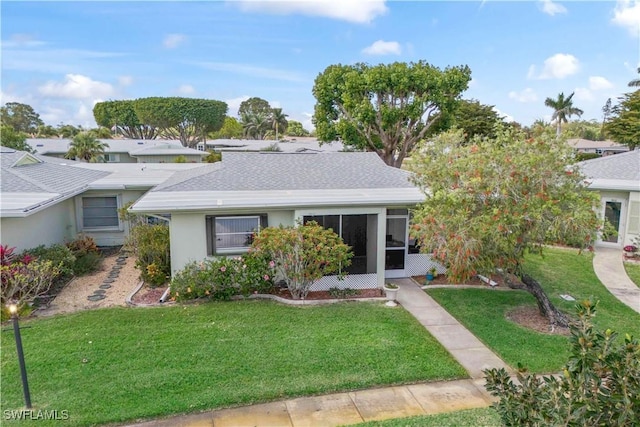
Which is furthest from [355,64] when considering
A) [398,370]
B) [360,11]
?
[398,370]

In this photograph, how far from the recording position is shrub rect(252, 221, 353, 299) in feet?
36.3

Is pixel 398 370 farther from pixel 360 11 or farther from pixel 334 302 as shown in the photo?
pixel 360 11

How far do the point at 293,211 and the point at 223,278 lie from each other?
280cm

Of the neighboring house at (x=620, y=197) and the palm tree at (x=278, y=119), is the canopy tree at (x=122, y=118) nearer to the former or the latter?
the palm tree at (x=278, y=119)

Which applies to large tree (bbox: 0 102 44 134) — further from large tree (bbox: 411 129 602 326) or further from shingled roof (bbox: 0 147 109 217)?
large tree (bbox: 411 129 602 326)

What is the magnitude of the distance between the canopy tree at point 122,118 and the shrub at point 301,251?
6519 cm

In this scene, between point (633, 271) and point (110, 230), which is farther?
point (110, 230)

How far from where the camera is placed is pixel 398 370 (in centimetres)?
790

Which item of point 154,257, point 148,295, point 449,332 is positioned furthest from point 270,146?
point 449,332

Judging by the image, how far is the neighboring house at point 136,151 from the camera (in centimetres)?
4297

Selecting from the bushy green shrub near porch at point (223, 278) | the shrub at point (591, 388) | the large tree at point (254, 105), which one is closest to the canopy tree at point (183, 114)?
the large tree at point (254, 105)

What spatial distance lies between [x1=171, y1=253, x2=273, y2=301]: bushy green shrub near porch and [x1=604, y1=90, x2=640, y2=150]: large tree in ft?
121

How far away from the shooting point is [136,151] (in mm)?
43625

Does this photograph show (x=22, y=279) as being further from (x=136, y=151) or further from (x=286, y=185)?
(x=136, y=151)
